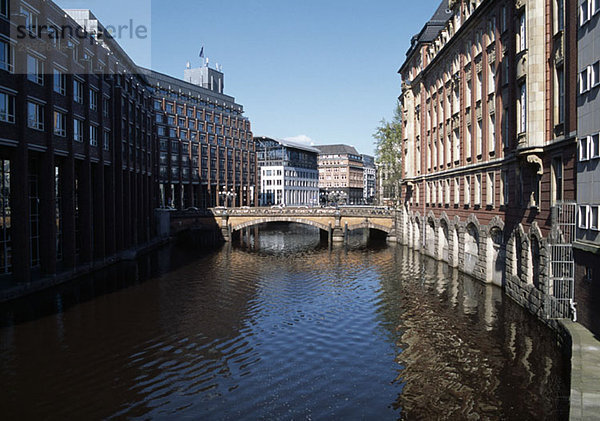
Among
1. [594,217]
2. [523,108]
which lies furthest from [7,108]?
[594,217]

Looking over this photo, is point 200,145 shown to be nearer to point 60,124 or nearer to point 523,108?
point 60,124

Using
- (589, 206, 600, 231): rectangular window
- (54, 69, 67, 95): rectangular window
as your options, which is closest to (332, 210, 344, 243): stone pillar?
(54, 69, 67, 95): rectangular window

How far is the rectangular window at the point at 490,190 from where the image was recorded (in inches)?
1429

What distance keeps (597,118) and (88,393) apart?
2229 cm

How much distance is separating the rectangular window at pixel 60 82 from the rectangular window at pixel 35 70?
7.13 feet

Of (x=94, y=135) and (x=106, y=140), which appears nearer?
(x=94, y=135)

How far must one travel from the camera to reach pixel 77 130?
43906 mm

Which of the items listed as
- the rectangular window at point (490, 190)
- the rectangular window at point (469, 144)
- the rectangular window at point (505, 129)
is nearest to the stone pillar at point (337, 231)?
the rectangular window at point (469, 144)

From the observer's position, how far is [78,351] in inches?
931

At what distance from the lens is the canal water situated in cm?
1764

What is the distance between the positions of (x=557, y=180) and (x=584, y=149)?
4.22 meters

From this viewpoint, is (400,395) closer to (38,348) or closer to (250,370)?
(250,370)

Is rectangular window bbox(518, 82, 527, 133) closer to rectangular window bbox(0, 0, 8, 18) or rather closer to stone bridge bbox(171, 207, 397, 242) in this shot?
rectangular window bbox(0, 0, 8, 18)

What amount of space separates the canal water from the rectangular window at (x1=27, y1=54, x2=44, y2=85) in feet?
50.0
